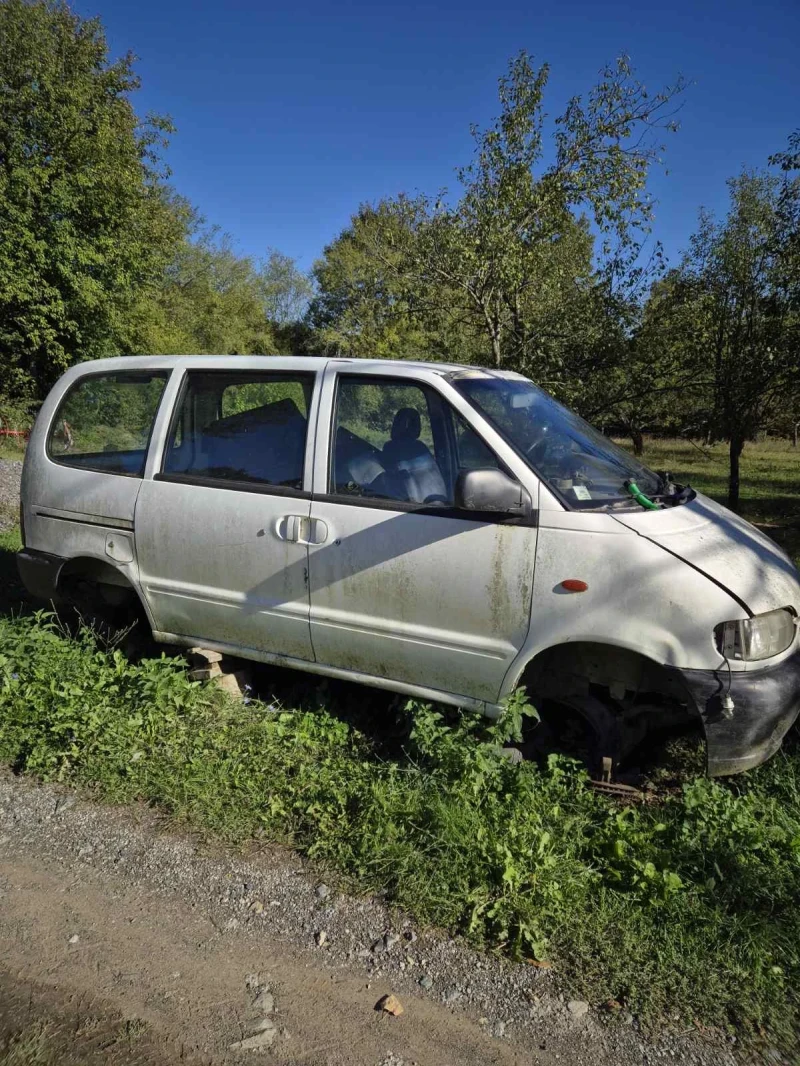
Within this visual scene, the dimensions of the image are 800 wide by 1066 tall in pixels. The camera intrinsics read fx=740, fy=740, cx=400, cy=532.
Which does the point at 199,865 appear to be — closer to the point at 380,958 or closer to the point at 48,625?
the point at 380,958

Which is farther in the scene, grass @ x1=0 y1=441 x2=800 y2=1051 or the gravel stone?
grass @ x1=0 y1=441 x2=800 y2=1051

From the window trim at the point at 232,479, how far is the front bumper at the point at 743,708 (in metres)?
2.13

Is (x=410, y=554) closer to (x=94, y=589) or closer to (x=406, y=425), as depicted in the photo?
(x=406, y=425)

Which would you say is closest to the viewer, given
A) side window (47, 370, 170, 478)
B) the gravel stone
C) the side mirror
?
the gravel stone

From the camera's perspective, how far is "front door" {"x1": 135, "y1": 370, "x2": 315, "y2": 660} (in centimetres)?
399

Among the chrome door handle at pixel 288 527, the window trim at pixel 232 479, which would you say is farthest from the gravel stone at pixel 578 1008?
the window trim at pixel 232 479

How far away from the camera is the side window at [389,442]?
377 centimetres

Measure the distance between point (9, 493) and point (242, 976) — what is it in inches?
433

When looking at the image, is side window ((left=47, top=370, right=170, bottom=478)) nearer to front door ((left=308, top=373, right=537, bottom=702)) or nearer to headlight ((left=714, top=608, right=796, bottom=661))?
front door ((left=308, top=373, right=537, bottom=702))

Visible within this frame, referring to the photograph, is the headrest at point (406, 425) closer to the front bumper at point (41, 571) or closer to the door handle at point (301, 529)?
the door handle at point (301, 529)

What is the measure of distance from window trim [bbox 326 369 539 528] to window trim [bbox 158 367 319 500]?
0.41 feet

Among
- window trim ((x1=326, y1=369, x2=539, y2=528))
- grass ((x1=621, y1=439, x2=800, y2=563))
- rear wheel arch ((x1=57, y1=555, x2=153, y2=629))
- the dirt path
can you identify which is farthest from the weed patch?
grass ((x1=621, y1=439, x2=800, y2=563))

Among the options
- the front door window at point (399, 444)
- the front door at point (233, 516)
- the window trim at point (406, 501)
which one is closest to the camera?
the window trim at point (406, 501)

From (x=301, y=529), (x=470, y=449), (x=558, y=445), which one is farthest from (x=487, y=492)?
(x=301, y=529)
